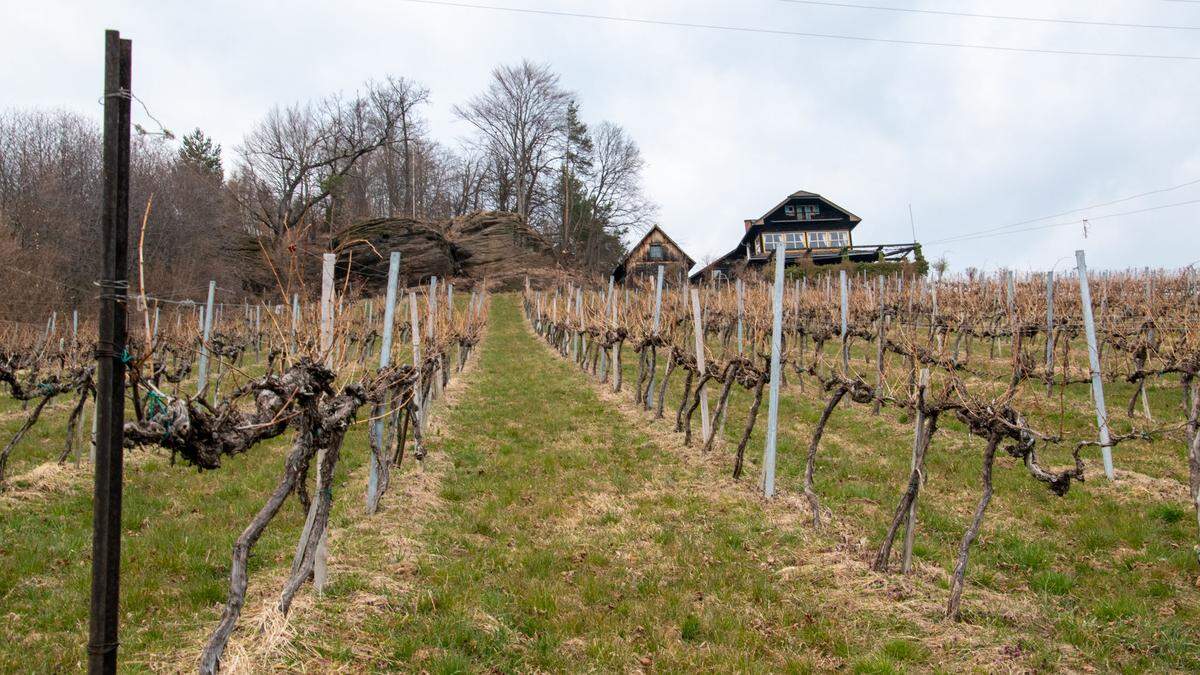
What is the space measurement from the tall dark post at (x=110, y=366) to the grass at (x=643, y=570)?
3.56 ft

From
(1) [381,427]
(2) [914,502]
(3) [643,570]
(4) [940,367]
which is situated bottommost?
(3) [643,570]

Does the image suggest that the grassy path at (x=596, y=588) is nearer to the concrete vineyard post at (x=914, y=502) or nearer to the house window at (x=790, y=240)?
the concrete vineyard post at (x=914, y=502)

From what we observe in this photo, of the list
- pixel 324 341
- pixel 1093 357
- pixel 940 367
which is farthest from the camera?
pixel 940 367

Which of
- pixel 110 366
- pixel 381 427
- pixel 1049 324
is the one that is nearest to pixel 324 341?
pixel 110 366

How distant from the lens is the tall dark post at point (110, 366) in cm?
257

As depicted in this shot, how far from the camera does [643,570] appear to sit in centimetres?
507

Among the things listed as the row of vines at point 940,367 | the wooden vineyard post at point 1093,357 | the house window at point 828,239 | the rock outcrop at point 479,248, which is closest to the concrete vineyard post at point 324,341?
the row of vines at point 940,367

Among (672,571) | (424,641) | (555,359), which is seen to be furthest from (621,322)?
(424,641)

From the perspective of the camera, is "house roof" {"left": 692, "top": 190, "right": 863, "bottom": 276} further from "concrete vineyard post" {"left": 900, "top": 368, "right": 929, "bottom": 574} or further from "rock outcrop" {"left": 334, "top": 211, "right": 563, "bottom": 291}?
"concrete vineyard post" {"left": 900, "top": 368, "right": 929, "bottom": 574}

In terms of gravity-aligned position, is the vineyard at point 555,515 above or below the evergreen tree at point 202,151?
below

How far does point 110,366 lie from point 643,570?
372 centimetres

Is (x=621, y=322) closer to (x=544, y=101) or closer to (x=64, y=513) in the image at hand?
(x=64, y=513)

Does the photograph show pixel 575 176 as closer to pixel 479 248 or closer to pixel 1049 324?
pixel 479 248

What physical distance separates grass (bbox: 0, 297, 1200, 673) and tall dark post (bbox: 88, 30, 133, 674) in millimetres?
1085
